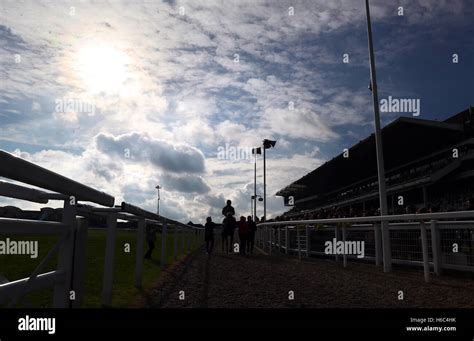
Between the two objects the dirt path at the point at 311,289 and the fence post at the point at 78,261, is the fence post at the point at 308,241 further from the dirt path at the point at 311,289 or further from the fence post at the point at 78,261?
the fence post at the point at 78,261

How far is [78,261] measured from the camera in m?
2.62

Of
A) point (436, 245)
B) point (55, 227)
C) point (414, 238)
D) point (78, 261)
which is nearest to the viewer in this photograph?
point (55, 227)

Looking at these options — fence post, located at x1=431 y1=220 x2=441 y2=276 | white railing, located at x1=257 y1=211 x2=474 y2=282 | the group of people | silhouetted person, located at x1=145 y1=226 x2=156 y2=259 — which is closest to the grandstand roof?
the group of people

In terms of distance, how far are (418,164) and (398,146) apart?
10.8 ft

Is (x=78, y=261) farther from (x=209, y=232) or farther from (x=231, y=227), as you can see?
(x=231, y=227)

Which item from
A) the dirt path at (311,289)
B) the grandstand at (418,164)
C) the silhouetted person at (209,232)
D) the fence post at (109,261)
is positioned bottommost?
the dirt path at (311,289)

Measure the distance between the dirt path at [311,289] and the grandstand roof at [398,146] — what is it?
27.4 metres

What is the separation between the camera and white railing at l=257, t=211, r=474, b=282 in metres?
6.84

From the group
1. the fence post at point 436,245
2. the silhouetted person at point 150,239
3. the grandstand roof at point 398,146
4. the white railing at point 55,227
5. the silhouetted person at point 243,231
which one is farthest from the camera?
the grandstand roof at point 398,146

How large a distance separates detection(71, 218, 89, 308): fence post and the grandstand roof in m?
32.3

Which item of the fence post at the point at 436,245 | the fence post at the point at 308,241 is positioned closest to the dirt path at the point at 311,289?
the fence post at the point at 436,245

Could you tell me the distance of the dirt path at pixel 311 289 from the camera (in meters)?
4.68

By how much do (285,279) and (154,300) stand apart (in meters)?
2.58

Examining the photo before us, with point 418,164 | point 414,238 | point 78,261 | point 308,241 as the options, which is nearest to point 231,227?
point 308,241
